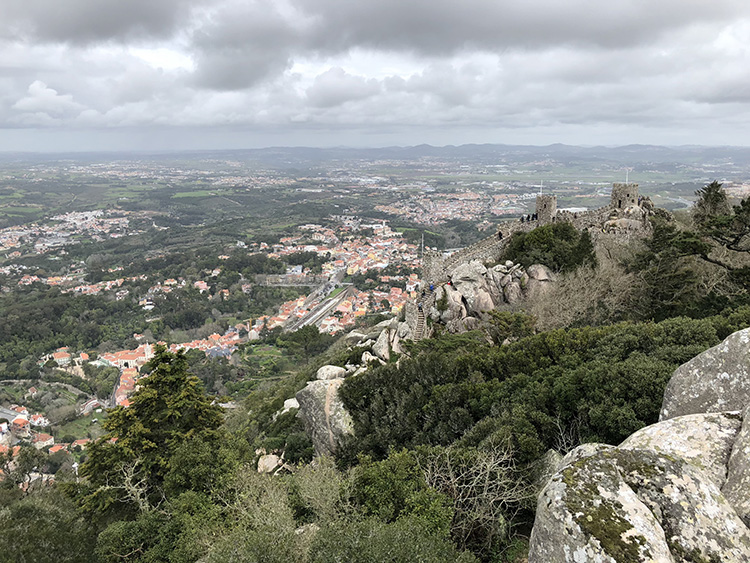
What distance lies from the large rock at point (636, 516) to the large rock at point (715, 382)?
2.00 metres

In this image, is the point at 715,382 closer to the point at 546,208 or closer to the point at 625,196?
the point at 546,208

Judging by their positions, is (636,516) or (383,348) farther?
(383,348)

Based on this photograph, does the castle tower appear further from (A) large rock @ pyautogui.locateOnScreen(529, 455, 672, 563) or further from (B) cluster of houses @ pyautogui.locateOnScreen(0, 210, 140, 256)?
(B) cluster of houses @ pyautogui.locateOnScreen(0, 210, 140, 256)

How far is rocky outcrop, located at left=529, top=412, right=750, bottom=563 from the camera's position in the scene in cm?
360

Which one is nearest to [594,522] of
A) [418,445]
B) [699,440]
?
[699,440]

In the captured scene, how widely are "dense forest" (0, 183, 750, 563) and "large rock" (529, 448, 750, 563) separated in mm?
1841

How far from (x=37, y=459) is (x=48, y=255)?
290 feet

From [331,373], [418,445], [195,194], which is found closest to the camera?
[418,445]

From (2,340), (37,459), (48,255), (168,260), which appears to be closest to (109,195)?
(48,255)

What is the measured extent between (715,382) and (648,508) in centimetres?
278

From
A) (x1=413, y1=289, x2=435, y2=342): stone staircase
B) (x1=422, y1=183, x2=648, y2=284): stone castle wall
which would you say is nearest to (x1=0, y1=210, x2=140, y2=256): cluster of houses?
(x1=422, y1=183, x2=648, y2=284): stone castle wall

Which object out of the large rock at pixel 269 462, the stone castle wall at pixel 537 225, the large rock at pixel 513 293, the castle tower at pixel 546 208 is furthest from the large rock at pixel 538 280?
the large rock at pixel 269 462

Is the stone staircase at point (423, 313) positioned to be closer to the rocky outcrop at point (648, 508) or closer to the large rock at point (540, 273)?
the large rock at point (540, 273)

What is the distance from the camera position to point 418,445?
8992 mm
